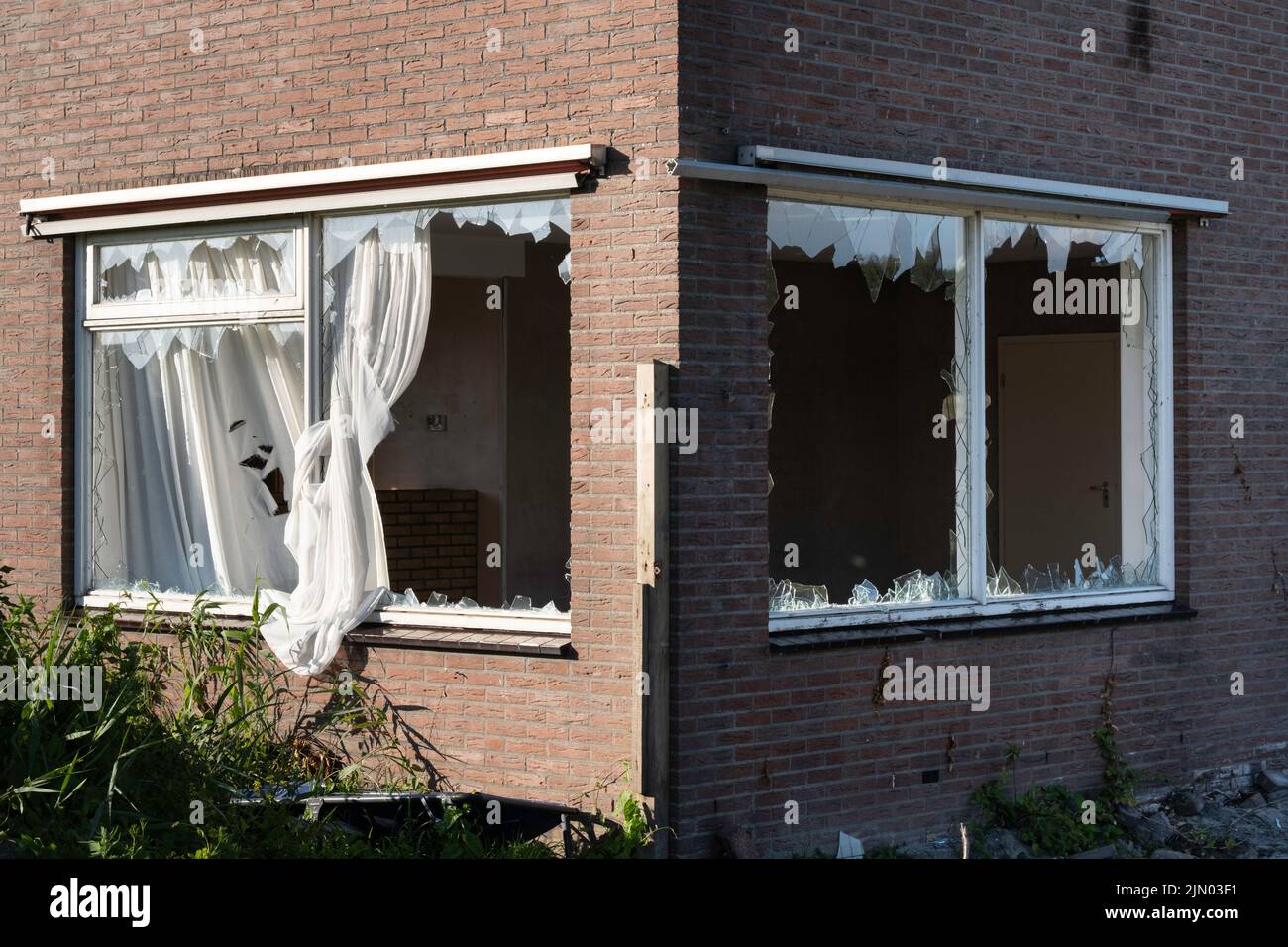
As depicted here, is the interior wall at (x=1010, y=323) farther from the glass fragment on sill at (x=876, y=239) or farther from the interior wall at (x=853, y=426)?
the glass fragment on sill at (x=876, y=239)

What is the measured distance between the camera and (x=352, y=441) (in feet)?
26.4

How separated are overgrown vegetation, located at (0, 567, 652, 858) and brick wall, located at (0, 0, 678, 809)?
1.15 ft

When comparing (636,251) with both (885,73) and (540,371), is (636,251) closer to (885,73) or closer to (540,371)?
(885,73)

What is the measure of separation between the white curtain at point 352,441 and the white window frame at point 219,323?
13cm

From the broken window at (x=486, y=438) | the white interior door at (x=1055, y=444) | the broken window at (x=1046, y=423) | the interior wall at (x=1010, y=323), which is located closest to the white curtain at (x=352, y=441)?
the broken window at (x=486, y=438)

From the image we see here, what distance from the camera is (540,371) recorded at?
12070 mm

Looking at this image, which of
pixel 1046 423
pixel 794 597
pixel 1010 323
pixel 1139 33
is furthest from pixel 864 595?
pixel 1010 323

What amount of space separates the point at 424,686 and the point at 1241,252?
5125 mm

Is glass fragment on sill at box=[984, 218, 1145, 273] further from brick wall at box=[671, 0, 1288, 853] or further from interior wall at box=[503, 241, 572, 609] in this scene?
interior wall at box=[503, 241, 572, 609]

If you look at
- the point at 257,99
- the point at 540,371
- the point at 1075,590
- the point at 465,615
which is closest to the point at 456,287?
the point at 540,371

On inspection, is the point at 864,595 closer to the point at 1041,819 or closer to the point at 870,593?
the point at 870,593

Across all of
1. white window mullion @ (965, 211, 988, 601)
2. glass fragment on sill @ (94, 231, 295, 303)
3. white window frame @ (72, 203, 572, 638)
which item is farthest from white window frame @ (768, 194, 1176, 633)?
glass fragment on sill @ (94, 231, 295, 303)

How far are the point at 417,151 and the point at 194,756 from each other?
9.82 ft

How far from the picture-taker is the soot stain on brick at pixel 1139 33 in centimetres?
857
